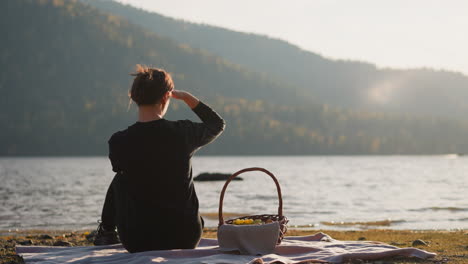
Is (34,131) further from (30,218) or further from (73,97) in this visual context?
(30,218)

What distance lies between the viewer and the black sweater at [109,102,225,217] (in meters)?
7.31

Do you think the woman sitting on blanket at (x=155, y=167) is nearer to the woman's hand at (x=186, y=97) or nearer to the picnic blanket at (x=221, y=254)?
the woman's hand at (x=186, y=97)

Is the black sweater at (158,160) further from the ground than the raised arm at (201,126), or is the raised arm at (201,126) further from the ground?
the raised arm at (201,126)

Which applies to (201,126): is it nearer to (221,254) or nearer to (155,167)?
(155,167)

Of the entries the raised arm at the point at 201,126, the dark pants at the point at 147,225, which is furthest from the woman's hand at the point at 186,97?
the dark pants at the point at 147,225

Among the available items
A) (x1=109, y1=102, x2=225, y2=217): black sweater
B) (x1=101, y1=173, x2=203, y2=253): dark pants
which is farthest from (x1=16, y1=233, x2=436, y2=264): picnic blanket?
(x1=109, y1=102, x2=225, y2=217): black sweater

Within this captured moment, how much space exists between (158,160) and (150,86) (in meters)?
0.91

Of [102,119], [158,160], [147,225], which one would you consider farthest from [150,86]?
[102,119]

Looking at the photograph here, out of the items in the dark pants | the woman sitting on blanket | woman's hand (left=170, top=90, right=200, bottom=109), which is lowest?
the dark pants

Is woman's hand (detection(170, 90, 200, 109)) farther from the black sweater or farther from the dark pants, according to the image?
the dark pants

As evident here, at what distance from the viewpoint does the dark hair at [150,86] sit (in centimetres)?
720

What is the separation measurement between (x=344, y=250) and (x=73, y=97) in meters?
174

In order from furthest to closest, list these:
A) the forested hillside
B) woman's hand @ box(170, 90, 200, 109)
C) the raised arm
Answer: the forested hillside, woman's hand @ box(170, 90, 200, 109), the raised arm

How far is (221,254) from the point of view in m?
7.64
